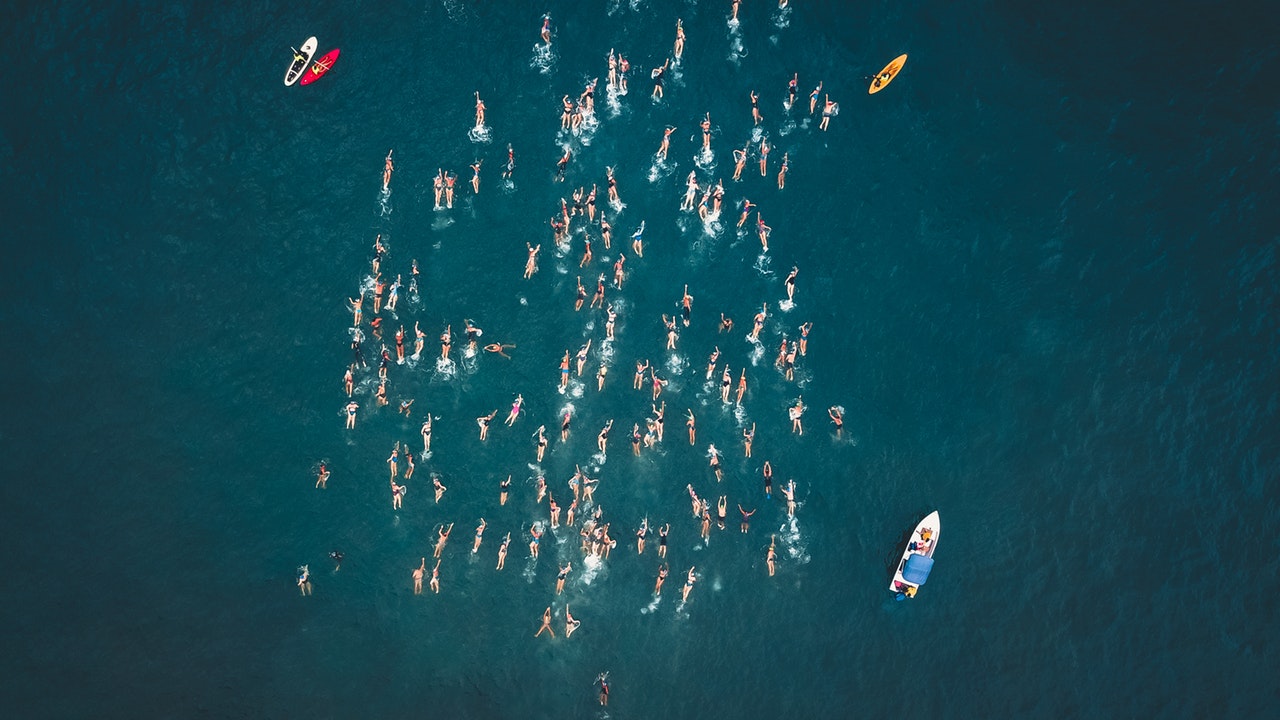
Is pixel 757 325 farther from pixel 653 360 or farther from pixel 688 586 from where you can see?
pixel 688 586

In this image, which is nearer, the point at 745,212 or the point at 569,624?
the point at 569,624

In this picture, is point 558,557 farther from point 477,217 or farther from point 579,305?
point 477,217

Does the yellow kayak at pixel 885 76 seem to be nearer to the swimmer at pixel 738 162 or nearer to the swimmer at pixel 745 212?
the swimmer at pixel 738 162

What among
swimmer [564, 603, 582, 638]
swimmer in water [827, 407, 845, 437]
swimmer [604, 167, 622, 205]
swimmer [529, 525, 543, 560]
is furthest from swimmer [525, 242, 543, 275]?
swimmer [564, 603, 582, 638]

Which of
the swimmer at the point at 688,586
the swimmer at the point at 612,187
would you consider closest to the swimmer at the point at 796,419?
the swimmer at the point at 688,586

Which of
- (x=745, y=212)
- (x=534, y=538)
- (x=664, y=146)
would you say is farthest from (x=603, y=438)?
(x=664, y=146)

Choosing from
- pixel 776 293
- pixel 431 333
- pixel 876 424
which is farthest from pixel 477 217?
pixel 876 424
